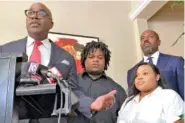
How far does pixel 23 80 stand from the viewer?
28.8 inches

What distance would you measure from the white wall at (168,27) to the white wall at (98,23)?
0.34 meters

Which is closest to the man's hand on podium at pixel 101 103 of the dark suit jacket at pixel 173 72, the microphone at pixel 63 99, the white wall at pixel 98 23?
A: the microphone at pixel 63 99

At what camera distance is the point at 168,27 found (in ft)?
Answer: 12.5

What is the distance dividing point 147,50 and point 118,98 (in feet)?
2.30

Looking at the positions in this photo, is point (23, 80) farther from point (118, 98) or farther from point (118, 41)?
point (118, 41)

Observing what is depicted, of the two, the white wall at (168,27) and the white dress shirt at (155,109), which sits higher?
the white wall at (168,27)

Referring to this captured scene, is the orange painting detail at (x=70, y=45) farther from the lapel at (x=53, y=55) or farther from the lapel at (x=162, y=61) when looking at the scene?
the lapel at (x=53, y=55)

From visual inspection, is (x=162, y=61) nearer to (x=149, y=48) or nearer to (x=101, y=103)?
(x=149, y=48)

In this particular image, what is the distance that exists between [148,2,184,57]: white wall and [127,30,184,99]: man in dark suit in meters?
1.20

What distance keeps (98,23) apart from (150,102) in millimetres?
2034

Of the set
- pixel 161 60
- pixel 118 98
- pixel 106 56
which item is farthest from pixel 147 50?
pixel 118 98

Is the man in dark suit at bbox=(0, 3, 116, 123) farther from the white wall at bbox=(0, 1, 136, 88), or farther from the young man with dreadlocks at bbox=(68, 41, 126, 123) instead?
the white wall at bbox=(0, 1, 136, 88)

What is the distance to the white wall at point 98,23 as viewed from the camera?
3291 millimetres

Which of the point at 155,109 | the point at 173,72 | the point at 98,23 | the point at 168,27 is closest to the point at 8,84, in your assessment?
the point at 155,109
